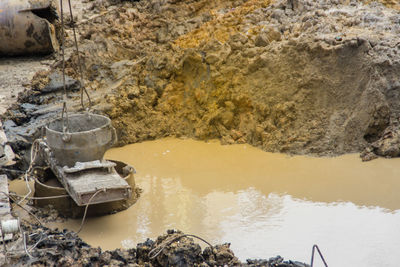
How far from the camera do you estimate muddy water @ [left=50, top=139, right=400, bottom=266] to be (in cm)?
523

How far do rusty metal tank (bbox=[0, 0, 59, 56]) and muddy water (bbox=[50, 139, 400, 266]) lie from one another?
4.12 metres

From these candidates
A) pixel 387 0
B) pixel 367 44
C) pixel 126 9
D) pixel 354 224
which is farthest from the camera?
pixel 126 9

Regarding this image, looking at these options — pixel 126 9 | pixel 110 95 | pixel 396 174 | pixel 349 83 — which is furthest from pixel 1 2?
pixel 396 174

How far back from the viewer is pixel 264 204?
6188mm

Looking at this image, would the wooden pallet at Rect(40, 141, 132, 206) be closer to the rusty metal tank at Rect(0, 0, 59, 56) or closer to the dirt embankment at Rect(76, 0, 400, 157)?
the dirt embankment at Rect(76, 0, 400, 157)

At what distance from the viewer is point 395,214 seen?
5.76 m

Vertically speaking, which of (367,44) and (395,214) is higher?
(367,44)

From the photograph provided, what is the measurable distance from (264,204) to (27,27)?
6845 millimetres

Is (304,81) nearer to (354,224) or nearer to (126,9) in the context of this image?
(354,224)

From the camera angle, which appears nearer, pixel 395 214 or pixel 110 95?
pixel 395 214

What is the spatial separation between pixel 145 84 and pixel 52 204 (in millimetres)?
3371

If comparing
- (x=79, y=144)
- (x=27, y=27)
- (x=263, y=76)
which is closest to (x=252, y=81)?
(x=263, y=76)

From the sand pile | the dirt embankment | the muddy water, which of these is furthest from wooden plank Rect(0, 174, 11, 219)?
the dirt embankment

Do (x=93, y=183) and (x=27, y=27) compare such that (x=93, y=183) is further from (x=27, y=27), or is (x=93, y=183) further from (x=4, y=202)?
(x=27, y=27)
